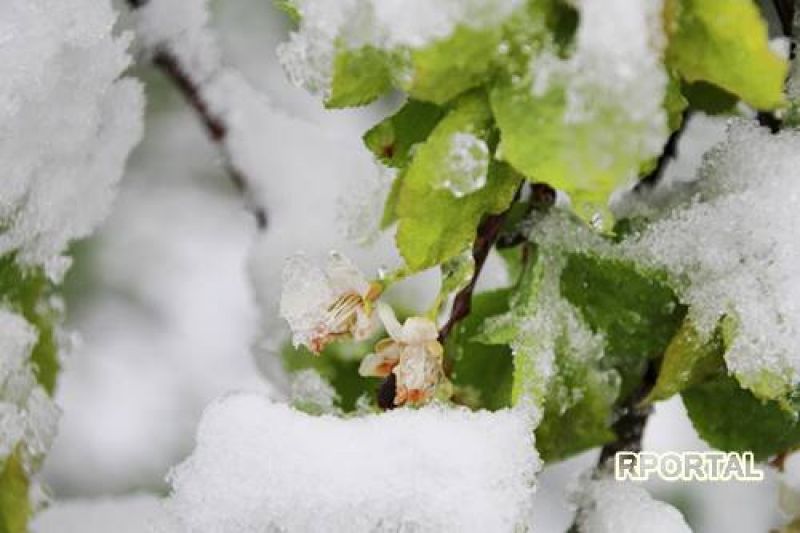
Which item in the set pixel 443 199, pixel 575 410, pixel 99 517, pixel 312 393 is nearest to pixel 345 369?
pixel 312 393

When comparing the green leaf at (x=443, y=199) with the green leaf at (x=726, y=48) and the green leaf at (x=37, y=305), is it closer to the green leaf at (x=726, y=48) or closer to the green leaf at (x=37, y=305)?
the green leaf at (x=726, y=48)

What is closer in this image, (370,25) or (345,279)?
(370,25)

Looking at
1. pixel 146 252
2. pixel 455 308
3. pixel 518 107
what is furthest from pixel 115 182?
pixel 146 252

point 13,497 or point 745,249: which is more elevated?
point 745,249

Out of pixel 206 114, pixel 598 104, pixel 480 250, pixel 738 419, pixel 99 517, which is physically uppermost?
pixel 598 104

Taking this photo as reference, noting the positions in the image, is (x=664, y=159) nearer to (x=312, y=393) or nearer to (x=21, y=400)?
(x=312, y=393)

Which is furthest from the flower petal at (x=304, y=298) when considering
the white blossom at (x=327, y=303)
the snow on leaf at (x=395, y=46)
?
the snow on leaf at (x=395, y=46)

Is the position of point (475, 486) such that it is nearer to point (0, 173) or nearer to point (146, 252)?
point (0, 173)
